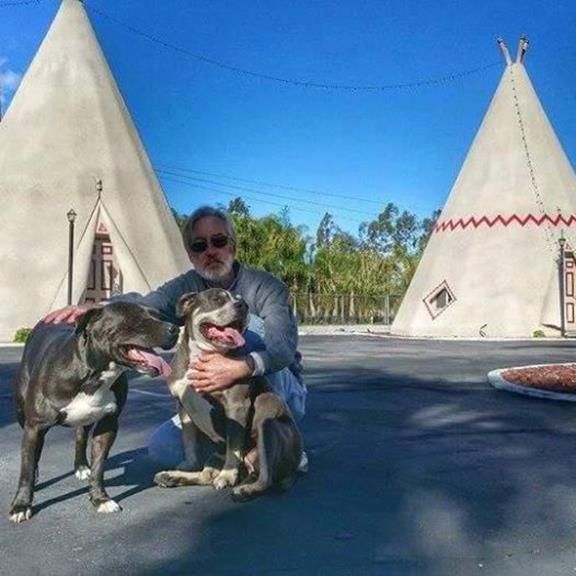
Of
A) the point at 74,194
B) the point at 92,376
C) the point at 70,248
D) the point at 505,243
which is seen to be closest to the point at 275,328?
the point at 92,376

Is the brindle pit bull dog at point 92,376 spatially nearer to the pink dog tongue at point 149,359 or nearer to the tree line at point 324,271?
the pink dog tongue at point 149,359

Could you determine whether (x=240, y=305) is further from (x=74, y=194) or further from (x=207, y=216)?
(x=74, y=194)

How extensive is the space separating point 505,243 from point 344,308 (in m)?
19.9

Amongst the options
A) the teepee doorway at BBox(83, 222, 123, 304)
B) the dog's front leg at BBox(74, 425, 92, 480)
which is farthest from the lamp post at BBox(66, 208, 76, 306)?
the dog's front leg at BBox(74, 425, 92, 480)

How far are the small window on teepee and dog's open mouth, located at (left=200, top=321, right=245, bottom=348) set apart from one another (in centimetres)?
2688

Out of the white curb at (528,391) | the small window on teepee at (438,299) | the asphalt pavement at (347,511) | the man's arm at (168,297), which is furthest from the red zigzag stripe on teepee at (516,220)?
the man's arm at (168,297)

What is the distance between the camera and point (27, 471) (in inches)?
158

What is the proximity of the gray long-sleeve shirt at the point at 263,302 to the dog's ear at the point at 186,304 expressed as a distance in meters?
0.18

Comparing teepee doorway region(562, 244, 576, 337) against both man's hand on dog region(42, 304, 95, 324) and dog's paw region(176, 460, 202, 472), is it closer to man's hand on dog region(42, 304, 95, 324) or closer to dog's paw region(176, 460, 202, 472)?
dog's paw region(176, 460, 202, 472)

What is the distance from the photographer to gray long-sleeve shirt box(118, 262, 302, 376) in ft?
14.0

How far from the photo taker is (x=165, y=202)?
29.8 meters

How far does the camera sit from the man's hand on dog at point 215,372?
401 cm

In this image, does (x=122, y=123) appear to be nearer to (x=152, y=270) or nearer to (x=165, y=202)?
(x=165, y=202)

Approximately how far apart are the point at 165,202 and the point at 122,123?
123 inches
